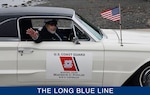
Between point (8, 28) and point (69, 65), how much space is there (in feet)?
4.05

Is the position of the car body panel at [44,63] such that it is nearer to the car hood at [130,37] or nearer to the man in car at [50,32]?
the man in car at [50,32]

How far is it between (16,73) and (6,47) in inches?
18.0

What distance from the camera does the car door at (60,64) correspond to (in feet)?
19.5

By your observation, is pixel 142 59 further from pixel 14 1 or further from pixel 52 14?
pixel 14 1

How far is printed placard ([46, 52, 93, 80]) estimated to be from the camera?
19.5 feet

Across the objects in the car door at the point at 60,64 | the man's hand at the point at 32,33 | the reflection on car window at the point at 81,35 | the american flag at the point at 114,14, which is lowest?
the car door at the point at 60,64

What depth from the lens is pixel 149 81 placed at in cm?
618

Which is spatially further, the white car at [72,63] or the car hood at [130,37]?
the car hood at [130,37]

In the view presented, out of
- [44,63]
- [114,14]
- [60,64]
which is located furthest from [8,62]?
[114,14]

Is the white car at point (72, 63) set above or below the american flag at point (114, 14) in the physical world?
below

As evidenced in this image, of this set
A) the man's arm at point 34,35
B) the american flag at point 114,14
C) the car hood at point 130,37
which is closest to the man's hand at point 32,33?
the man's arm at point 34,35

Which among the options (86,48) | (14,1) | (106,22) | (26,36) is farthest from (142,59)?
(14,1)

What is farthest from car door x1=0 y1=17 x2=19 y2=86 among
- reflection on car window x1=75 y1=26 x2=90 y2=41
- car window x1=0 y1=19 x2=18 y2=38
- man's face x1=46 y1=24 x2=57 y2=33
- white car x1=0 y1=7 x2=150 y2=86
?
reflection on car window x1=75 y1=26 x2=90 y2=41

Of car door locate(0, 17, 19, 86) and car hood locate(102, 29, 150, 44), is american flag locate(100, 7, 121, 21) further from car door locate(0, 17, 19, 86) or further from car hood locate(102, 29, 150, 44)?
car door locate(0, 17, 19, 86)
